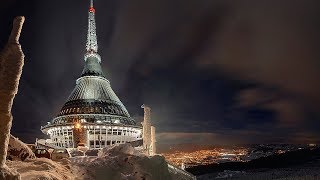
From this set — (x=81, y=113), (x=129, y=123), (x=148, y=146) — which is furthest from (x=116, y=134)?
(x=148, y=146)

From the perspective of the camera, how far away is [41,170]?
15875 mm

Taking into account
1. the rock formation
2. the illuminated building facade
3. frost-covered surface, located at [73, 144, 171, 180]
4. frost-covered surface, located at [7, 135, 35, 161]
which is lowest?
frost-covered surface, located at [73, 144, 171, 180]

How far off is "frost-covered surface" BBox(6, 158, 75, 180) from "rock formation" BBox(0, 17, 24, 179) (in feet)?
10.8

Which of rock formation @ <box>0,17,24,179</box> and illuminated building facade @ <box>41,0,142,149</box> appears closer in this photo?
rock formation @ <box>0,17,24,179</box>

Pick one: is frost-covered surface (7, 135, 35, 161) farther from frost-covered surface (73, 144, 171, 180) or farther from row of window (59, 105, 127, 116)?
row of window (59, 105, 127, 116)

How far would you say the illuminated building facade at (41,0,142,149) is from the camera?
66000 millimetres

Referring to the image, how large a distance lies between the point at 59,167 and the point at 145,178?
5998 mm

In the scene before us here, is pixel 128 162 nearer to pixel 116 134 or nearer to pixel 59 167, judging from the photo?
pixel 59 167

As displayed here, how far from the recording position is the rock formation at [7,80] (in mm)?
11109

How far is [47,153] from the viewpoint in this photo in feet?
79.0

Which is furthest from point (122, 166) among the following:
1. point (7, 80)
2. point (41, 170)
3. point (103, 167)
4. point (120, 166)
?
point (7, 80)

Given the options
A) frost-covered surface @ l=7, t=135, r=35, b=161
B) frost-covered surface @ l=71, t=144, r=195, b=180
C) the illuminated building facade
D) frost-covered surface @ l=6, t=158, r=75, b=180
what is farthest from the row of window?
frost-covered surface @ l=6, t=158, r=75, b=180

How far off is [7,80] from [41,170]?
6.44 m

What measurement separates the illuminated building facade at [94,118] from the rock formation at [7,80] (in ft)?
170
